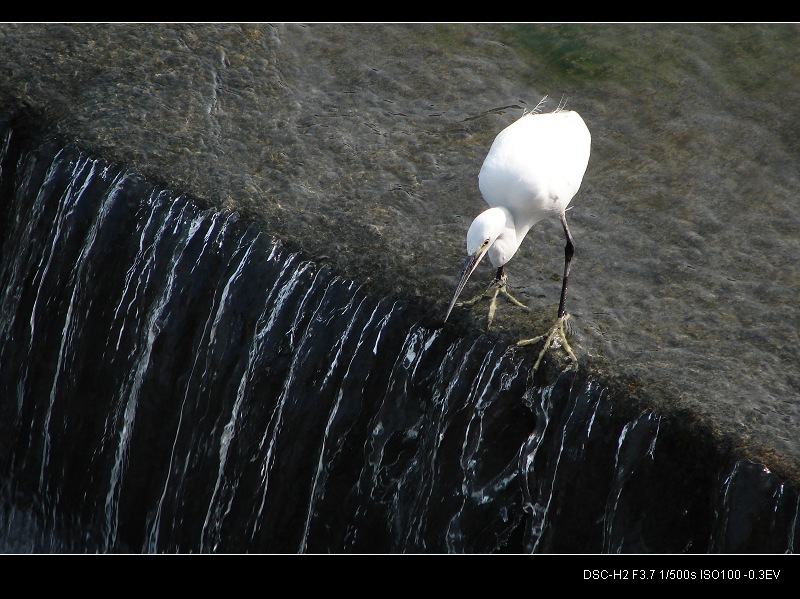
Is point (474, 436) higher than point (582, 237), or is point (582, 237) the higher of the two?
point (582, 237)

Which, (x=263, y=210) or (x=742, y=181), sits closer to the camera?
(x=263, y=210)

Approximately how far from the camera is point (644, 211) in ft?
18.5

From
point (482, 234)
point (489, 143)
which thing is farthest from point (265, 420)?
point (489, 143)

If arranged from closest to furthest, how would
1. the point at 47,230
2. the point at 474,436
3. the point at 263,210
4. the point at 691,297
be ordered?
the point at 474,436 → the point at 691,297 → the point at 263,210 → the point at 47,230

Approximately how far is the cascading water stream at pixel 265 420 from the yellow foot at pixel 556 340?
0.11 meters

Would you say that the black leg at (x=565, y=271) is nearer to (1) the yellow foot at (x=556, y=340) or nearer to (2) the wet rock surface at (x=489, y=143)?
(1) the yellow foot at (x=556, y=340)

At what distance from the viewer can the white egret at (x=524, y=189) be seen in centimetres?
438

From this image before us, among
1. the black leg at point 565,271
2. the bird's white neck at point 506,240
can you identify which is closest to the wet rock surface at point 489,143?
the black leg at point 565,271

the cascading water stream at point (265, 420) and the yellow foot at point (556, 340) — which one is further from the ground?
the yellow foot at point (556, 340)

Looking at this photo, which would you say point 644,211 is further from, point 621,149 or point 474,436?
point 474,436

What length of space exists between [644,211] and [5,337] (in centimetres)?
430

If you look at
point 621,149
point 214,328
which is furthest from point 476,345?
point 621,149

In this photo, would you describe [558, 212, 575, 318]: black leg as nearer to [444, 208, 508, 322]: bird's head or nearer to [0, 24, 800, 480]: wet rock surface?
[0, 24, 800, 480]: wet rock surface

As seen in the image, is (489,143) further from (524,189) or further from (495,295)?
(524,189)
